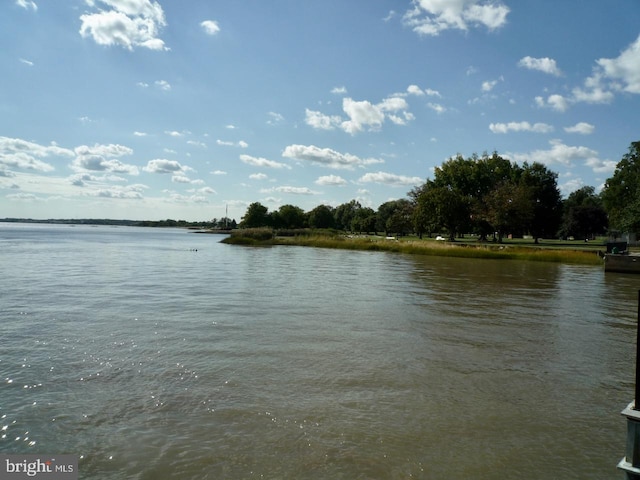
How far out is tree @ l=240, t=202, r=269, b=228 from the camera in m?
147

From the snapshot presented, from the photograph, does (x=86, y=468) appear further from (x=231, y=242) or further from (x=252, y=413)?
(x=231, y=242)

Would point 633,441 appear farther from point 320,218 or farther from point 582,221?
point 320,218

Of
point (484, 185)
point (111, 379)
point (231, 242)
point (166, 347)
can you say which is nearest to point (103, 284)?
point (166, 347)

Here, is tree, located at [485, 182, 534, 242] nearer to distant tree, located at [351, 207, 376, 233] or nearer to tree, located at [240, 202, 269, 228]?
distant tree, located at [351, 207, 376, 233]

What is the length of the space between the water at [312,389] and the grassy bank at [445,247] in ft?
100

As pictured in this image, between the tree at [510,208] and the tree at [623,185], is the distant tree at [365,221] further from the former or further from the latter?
the tree at [623,185]

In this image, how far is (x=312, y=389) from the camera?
6.70 m

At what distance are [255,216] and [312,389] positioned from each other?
14339cm

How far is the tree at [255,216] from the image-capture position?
5782 inches

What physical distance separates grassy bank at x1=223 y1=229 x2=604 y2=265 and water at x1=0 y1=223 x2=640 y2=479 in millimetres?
30480

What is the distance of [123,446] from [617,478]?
17.9ft

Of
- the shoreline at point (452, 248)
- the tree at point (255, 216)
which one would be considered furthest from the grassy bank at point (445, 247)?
the tree at point (255, 216)

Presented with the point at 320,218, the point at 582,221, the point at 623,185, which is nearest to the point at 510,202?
the point at 623,185

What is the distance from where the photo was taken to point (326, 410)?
19.3 ft
